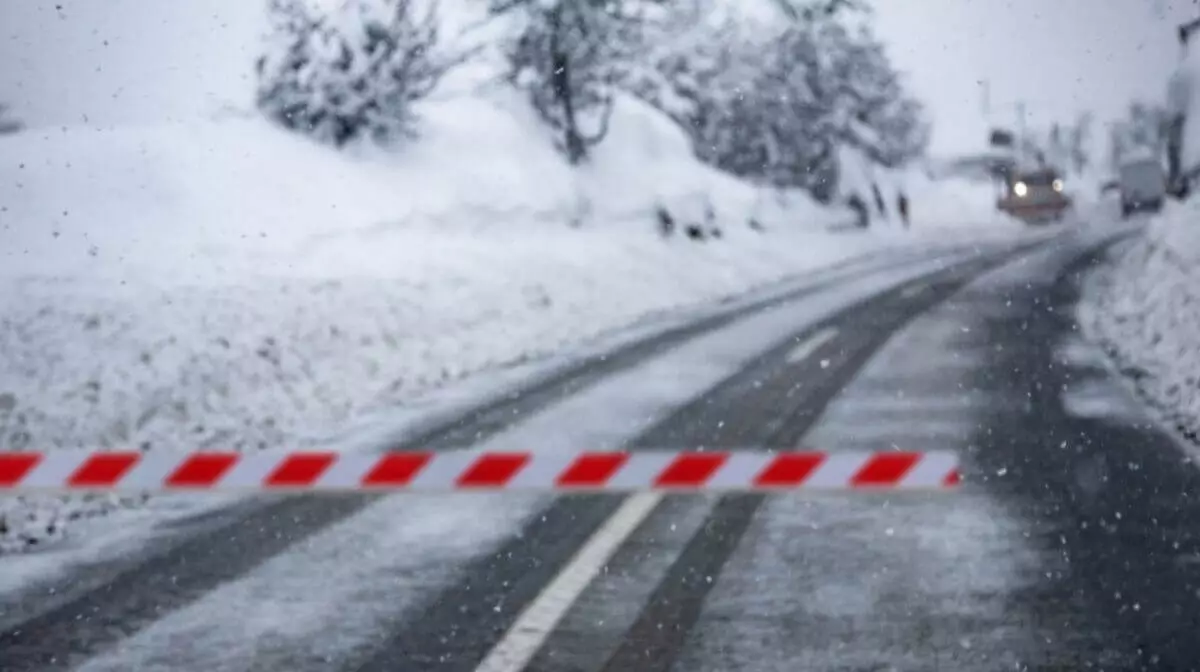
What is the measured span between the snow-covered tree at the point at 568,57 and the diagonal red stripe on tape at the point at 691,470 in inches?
A: 1100

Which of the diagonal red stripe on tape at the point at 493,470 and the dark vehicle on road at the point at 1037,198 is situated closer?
the diagonal red stripe on tape at the point at 493,470

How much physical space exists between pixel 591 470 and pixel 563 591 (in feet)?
1.86

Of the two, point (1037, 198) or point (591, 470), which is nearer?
point (591, 470)

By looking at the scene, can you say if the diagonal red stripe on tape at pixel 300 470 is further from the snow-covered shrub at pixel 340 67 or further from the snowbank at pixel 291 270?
the snow-covered shrub at pixel 340 67

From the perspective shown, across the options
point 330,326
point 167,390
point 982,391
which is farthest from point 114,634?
point 330,326

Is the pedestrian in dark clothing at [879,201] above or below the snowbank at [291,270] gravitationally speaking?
below

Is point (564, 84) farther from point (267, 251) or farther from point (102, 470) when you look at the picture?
point (102, 470)

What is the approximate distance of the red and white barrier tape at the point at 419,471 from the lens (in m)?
6.10

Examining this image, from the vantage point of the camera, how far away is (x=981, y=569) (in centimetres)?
645

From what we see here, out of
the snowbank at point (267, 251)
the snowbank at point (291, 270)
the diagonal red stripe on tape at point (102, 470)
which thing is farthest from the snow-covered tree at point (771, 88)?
the diagonal red stripe on tape at point (102, 470)

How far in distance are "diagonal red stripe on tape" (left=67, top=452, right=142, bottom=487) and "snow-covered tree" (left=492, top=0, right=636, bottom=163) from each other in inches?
1094

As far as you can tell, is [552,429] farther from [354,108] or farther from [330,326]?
[354,108]

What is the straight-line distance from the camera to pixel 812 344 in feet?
53.3

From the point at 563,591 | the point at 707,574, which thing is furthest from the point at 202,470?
the point at 707,574
